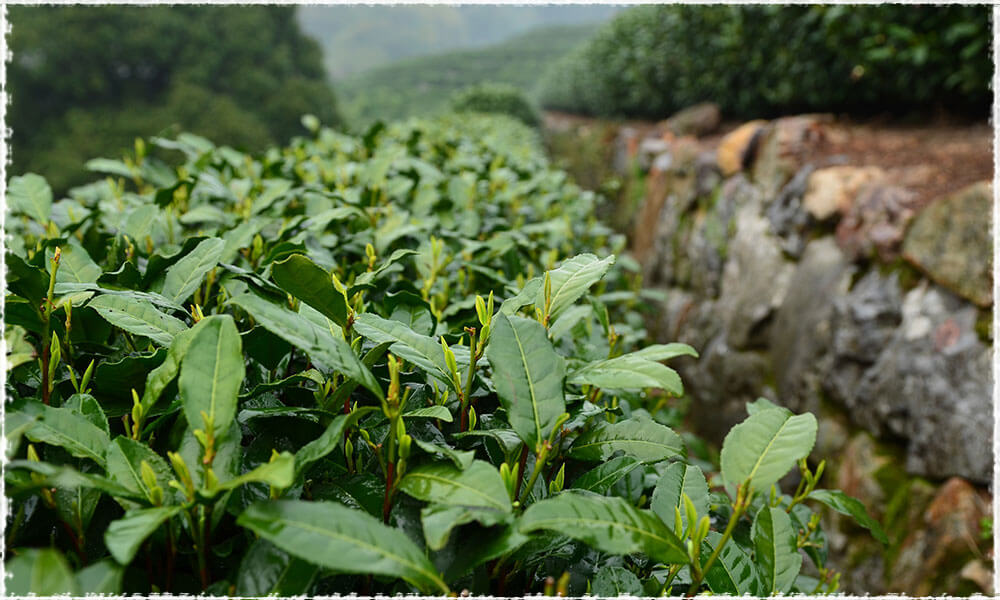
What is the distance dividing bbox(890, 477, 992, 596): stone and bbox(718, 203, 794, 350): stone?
54.0 inches

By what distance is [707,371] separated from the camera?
13.1ft

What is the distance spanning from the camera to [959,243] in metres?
2.56

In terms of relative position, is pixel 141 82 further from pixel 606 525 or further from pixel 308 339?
pixel 606 525

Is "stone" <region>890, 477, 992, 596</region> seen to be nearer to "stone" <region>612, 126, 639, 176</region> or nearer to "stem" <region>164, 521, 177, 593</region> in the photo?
"stem" <region>164, 521, 177, 593</region>

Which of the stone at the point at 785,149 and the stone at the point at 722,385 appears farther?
the stone at the point at 785,149

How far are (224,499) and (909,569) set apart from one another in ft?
9.01

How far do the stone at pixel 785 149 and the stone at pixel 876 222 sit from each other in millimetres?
617

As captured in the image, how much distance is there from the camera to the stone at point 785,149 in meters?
3.79

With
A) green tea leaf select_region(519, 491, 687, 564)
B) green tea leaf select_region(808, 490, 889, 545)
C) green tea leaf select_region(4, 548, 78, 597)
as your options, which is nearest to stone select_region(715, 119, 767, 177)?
green tea leaf select_region(808, 490, 889, 545)

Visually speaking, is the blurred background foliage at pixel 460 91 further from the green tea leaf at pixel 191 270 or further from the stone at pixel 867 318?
the stone at pixel 867 318

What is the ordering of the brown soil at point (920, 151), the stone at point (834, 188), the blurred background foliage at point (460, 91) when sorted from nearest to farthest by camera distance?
1. the brown soil at point (920, 151)
2. the stone at point (834, 188)
3. the blurred background foliage at point (460, 91)

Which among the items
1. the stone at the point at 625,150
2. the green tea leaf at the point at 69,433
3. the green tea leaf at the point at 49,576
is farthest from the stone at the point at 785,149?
the green tea leaf at the point at 49,576

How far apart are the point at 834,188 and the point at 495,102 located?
8.76m

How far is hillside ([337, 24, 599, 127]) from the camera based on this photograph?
26.3m
